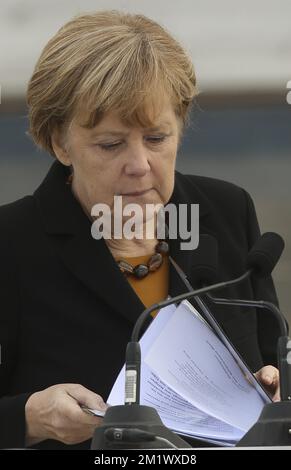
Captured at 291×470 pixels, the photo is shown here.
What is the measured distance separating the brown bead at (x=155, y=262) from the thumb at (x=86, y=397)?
0.40m

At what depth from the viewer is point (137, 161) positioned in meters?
1.72

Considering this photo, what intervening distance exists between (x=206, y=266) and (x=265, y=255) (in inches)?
3.9

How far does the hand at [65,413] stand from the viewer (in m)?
1.46

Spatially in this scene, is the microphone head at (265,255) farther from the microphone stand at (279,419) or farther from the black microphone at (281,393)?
the microphone stand at (279,419)

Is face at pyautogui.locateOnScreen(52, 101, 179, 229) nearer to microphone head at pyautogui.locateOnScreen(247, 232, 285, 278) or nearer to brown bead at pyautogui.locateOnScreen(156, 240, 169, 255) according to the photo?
brown bead at pyautogui.locateOnScreen(156, 240, 169, 255)

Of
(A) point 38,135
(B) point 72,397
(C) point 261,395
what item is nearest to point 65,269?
(A) point 38,135

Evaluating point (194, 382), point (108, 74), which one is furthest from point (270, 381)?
point (108, 74)

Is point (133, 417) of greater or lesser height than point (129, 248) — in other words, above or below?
below

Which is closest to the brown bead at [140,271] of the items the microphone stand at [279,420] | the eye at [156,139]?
the eye at [156,139]

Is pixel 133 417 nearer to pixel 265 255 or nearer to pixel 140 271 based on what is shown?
pixel 265 255

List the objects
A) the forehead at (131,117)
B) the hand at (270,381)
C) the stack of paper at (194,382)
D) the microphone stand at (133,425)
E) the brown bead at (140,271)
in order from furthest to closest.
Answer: the brown bead at (140,271) → the forehead at (131,117) → the hand at (270,381) → the stack of paper at (194,382) → the microphone stand at (133,425)

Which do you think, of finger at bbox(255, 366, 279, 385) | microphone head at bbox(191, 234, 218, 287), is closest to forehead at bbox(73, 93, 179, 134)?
microphone head at bbox(191, 234, 218, 287)

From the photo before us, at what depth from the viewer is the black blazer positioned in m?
1.75
